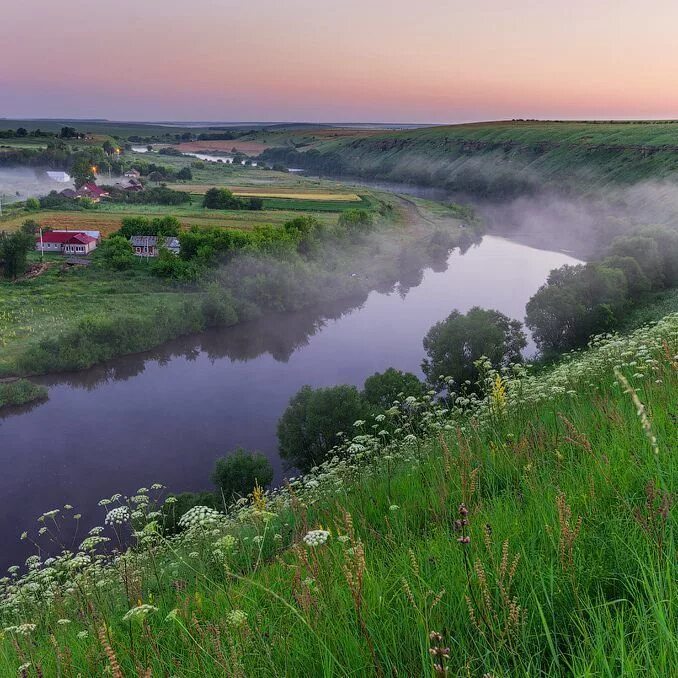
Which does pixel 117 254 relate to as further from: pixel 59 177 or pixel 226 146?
pixel 226 146

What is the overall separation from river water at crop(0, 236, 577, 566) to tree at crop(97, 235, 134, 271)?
15.0 m

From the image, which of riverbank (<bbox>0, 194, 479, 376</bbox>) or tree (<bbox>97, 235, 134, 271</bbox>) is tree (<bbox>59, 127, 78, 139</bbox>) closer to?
tree (<bbox>97, 235, 134, 271</bbox>)

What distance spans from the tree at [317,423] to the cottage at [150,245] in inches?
1326

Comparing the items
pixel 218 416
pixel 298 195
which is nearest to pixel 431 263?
pixel 218 416

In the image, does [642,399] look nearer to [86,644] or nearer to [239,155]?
[86,644]

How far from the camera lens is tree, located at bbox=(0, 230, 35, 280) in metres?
39.2

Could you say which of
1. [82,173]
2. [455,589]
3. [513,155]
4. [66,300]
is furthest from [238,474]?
[513,155]

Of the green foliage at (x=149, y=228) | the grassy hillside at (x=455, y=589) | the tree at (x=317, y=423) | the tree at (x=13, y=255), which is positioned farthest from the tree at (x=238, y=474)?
the green foliage at (x=149, y=228)

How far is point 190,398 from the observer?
78.3ft

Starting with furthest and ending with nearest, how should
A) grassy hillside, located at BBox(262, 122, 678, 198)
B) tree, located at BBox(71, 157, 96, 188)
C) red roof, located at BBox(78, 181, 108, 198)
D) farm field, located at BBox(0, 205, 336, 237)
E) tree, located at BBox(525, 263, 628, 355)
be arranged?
tree, located at BBox(71, 157, 96, 188)
grassy hillside, located at BBox(262, 122, 678, 198)
red roof, located at BBox(78, 181, 108, 198)
farm field, located at BBox(0, 205, 336, 237)
tree, located at BBox(525, 263, 628, 355)

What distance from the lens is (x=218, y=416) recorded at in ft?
72.0

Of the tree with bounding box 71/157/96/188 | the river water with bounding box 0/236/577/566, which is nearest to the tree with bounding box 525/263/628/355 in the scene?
the river water with bounding box 0/236/577/566

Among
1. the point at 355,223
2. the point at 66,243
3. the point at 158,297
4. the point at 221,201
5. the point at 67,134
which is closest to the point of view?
the point at 158,297

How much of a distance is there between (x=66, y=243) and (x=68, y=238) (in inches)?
17.9
